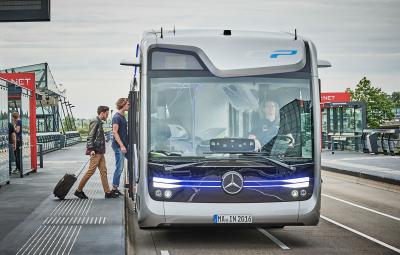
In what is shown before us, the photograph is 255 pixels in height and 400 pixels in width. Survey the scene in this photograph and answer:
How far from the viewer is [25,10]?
1298 centimetres

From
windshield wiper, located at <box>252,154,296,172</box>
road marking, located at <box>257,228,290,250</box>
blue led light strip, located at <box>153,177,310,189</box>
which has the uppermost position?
windshield wiper, located at <box>252,154,296,172</box>

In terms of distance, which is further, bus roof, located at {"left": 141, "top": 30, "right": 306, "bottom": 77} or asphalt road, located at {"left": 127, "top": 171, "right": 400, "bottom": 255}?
bus roof, located at {"left": 141, "top": 30, "right": 306, "bottom": 77}

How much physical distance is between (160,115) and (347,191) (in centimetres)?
964

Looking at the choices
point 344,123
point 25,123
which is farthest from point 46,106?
point 25,123

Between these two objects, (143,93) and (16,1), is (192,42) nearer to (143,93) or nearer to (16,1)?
(143,93)

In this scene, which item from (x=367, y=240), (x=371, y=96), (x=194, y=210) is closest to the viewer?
(x=194, y=210)

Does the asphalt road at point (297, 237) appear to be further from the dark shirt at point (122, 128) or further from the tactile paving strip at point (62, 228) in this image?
the dark shirt at point (122, 128)

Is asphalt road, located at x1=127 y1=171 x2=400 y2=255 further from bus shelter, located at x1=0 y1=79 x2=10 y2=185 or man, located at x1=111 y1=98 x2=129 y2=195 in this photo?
bus shelter, located at x1=0 y1=79 x2=10 y2=185

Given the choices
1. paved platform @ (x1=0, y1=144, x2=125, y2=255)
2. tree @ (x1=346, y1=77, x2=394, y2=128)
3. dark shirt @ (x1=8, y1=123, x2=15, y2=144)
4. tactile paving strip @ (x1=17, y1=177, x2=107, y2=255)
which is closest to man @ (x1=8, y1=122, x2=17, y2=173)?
dark shirt @ (x1=8, y1=123, x2=15, y2=144)

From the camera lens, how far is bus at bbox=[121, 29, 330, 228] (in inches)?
370

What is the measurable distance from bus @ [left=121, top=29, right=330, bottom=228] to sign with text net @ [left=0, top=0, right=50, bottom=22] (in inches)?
142

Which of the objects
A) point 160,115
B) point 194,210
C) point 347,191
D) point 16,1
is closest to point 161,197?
point 194,210

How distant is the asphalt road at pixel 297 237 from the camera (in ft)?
31.2

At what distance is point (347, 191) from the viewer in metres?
18.3
